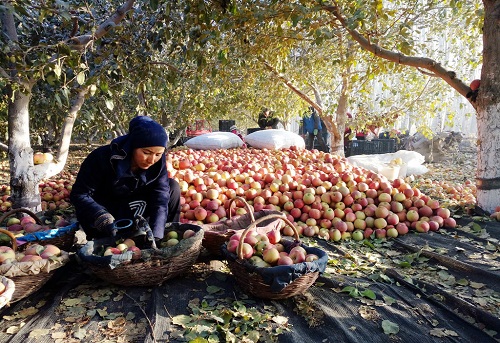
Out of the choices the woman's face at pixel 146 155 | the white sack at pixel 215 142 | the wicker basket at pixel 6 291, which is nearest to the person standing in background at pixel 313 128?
the white sack at pixel 215 142

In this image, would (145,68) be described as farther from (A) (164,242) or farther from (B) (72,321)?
(B) (72,321)

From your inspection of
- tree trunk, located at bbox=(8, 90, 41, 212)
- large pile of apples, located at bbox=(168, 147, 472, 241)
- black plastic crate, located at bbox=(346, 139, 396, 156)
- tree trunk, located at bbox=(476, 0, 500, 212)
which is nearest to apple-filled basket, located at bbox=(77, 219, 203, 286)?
large pile of apples, located at bbox=(168, 147, 472, 241)

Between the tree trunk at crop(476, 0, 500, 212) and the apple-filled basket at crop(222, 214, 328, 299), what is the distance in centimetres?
304

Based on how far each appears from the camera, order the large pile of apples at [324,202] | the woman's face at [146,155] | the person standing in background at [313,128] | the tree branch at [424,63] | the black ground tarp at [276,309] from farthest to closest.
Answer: the person standing in background at [313,128], the tree branch at [424,63], the large pile of apples at [324,202], the woman's face at [146,155], the black ground tarp at [276,309]

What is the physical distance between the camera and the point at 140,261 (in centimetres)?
248

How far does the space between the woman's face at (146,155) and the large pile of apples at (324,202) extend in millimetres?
1304

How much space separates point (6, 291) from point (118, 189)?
1.25m

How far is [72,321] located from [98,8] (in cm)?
489

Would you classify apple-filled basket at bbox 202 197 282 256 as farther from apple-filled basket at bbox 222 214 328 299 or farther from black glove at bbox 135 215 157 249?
black glove at bbox 135 215 157 249

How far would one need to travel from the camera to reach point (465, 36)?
7.12 metres

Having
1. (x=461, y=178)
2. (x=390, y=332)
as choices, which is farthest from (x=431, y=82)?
(x=390, y=332)

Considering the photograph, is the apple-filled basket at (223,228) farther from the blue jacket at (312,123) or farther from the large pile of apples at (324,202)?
the blue jacket at (312,123)

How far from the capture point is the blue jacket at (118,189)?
9.41ft

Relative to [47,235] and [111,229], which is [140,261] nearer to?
[111,229]
